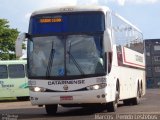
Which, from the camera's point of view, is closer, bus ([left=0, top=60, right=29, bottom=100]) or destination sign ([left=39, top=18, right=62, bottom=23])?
destination sign ([left=39, top=18, right=62, bottom=23])

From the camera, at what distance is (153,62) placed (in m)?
128

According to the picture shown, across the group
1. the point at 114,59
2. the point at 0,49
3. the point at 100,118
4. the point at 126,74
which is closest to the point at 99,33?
the point at 114,59

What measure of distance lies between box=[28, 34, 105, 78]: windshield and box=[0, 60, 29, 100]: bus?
1961cm

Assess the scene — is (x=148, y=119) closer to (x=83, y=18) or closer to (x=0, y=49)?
(x=83, y=18)

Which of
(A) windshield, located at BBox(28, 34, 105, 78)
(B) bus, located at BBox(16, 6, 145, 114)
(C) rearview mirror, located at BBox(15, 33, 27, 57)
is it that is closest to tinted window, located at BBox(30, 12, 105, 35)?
(B) bus, located at BBox(16, 6, 145, 114)

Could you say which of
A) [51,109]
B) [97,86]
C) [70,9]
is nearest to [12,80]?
[51,109]

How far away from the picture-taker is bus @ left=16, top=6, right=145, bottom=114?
17859 mm

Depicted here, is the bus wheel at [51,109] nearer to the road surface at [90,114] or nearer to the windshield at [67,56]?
the road surface at [90,114]

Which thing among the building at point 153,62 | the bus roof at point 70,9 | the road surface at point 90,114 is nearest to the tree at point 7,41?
the road surface at point 90,114

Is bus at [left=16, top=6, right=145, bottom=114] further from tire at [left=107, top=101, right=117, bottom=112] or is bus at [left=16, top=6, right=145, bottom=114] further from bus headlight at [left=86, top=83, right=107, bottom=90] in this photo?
tire at [left=107, top=101, right=117, bottom=112]

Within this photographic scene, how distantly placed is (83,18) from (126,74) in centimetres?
521

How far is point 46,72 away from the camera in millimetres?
18062

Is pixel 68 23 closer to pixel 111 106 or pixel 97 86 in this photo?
pixel 97 86

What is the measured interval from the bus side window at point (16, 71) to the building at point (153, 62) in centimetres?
9214
